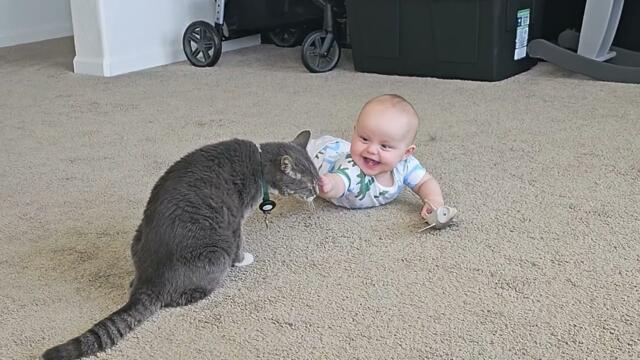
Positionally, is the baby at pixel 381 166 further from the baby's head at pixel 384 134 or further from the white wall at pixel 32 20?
the white wall at pixel 32 20

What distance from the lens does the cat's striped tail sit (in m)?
0.91

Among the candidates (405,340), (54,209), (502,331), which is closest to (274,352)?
(405,340)

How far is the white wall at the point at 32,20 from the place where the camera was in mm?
3537

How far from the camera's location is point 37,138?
1.94 metres

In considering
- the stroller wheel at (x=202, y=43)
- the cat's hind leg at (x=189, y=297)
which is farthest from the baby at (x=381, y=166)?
the stroller wheel at (x=202, y=43)

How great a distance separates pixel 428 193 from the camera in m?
→ 1.40

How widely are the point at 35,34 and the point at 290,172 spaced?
293 cm

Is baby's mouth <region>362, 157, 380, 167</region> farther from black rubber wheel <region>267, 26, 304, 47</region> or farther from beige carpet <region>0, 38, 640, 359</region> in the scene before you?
black rubber wheel <region>267, 26, 304, 47</region>

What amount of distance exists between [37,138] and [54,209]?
0.58m

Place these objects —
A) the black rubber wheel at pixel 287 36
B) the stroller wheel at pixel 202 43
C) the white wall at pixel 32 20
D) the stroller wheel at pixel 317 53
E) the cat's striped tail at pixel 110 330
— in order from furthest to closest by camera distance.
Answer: the white wall at pixel 32 20 → the black rubber wheel at pixel 287 36 → the stroller wheel at pixel 202 43 → the stroller wheel at pixel 317 53 → the cat's striped tail at pixel 110 330

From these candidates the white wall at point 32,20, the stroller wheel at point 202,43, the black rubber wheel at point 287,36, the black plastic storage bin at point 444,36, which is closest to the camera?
the black plastic storage bin at point 444,36

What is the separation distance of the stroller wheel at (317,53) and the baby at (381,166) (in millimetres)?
1275

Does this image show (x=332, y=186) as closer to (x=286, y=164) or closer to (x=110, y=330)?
(x=286, y=164)

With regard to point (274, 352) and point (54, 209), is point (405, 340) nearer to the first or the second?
point (274, 352)
